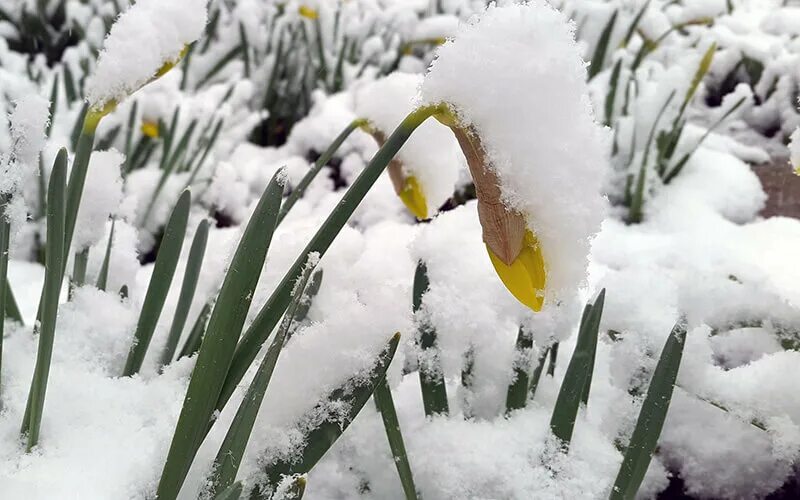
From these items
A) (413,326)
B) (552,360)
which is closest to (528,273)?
(413,326)

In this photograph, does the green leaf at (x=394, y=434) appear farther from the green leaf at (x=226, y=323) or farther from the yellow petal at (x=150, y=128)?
the yellow petal at (x=150, y=128)

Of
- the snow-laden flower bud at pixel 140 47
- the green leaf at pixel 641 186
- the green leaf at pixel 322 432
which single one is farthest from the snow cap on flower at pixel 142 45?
the green leaf at pixel 641 186

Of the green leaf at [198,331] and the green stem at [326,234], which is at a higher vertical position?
the green stem at [326,234]

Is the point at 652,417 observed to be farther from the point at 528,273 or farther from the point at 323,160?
the point at 323,160

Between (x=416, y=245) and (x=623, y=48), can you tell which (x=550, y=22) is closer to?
(x=416, y=245)

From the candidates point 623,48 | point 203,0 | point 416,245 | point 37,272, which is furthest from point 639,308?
point 623,48

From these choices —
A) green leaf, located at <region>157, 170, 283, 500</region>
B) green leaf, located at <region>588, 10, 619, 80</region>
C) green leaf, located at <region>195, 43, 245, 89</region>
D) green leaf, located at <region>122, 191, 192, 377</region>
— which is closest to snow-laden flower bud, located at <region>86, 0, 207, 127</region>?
green leaf, located at <region>122, 191, 192, 377</region>
